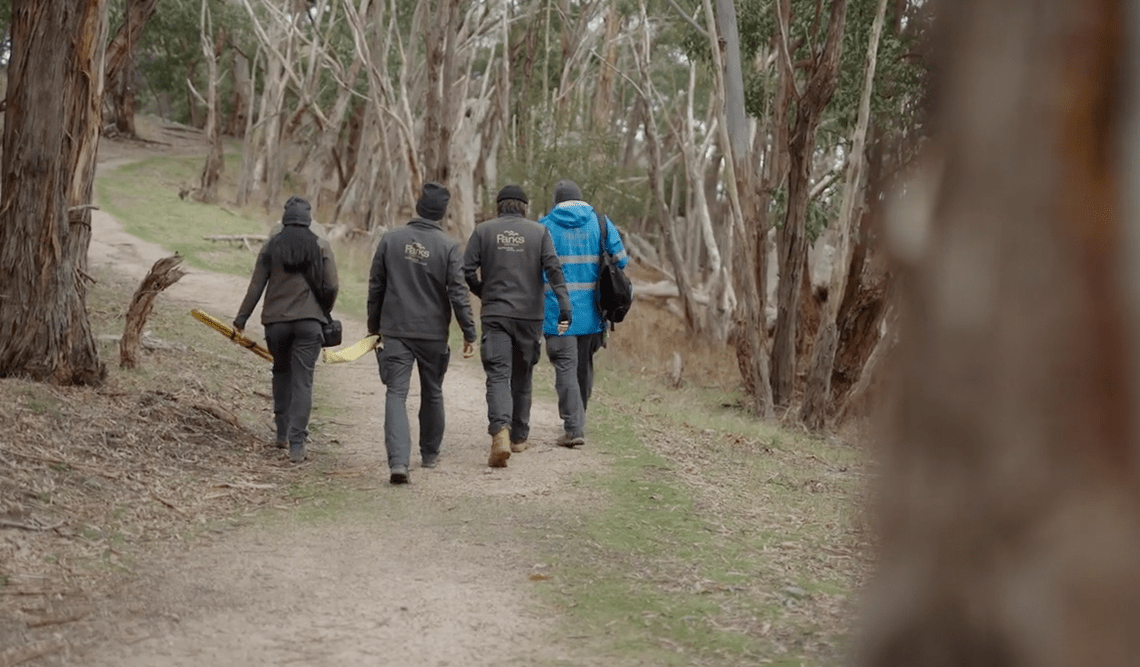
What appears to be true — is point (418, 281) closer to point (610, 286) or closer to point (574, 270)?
point (574, 270)

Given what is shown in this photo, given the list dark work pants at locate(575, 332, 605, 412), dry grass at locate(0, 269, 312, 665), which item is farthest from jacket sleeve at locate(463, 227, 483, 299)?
dry grass at locate(0, 269, 312, 665)

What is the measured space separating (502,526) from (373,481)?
56.7 inches

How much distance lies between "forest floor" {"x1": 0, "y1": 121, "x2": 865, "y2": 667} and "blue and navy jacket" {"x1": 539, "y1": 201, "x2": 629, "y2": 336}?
1.03 m

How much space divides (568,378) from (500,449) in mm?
1025

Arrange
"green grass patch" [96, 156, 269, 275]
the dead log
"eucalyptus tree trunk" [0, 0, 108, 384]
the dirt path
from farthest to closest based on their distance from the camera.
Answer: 1. "green grass patch" [96, 156, 269, 275]
2. the dead log
3. "eucalyptus tree trunk" [0, 0, 108, 384]
4. the dirt path

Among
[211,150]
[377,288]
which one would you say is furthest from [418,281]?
[211,150]

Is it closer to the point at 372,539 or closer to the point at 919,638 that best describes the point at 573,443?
the point at 372,539

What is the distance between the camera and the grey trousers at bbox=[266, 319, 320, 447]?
857cm

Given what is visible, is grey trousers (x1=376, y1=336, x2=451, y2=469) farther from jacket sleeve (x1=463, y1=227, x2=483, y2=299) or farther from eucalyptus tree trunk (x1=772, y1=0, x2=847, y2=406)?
eucalyptus tree trunk (x1=772, y1=0, x2=847, y2=406)

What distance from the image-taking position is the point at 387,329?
815 cm

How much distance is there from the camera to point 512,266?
872 cm

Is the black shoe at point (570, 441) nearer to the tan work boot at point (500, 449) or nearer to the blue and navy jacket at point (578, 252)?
the blue and navy jacket at point (578, 252)

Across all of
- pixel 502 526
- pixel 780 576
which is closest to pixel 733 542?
pixel 780 576

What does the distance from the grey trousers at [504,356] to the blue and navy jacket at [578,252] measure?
0.48m
